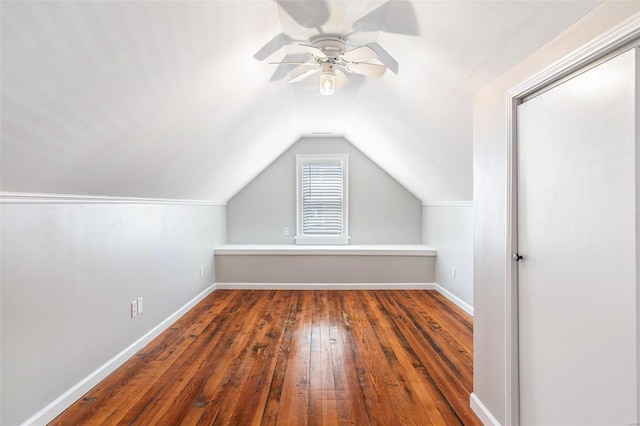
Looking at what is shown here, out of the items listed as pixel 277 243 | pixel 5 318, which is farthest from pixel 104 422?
pixel 277 243

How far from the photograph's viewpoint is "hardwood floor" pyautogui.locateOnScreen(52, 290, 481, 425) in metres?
1.97

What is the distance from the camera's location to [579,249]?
128 cm

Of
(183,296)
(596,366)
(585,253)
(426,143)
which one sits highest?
(426,143)

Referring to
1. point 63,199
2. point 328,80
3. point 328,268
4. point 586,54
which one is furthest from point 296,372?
point 328,268

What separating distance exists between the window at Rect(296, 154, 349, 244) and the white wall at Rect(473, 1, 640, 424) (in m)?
3.49

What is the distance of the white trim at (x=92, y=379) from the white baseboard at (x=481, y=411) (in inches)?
91.9

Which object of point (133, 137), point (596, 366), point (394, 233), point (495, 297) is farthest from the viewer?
point (394, 233)

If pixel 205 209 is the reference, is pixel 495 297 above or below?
below

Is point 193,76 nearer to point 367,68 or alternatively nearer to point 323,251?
point 367,68

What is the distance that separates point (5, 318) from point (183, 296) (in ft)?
7.22

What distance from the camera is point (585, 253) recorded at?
1.25 metres

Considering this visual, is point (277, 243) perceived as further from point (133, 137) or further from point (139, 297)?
point (133, 137)

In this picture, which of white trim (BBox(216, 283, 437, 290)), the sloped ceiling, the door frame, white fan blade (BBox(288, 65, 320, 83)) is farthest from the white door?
white trim (BBox(216, 283, 437, 290))

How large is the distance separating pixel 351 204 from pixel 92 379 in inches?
157
